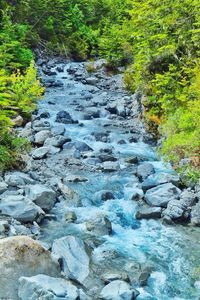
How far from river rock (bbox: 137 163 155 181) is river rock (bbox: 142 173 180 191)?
44 centimetres

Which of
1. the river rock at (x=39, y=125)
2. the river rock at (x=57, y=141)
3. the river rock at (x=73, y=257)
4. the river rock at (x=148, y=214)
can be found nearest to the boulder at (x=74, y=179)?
the river rock at (x=148, y=214)

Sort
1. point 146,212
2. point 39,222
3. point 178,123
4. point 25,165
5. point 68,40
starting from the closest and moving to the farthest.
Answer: point 39,222 → point 146,212 → point 25,165 → point 178,123 → point 68,40

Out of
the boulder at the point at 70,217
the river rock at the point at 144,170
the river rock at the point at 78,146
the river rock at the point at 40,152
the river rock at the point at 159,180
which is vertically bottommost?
the river rock at the point at 78,146

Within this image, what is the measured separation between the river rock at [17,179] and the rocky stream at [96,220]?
3 centimetres

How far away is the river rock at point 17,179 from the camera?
11.0 m

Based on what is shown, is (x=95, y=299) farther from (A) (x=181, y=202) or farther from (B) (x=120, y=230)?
(A) (x=181, y=202)

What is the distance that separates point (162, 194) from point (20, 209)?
3689 millimetres

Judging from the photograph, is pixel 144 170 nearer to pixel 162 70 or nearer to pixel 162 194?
pixel 162 194

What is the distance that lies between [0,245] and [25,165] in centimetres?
581

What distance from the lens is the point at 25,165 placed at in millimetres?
12617

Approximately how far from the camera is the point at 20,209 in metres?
9.43

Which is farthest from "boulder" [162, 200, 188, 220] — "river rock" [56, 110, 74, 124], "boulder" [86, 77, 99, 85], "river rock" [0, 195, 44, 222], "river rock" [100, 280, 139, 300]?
"boulder" [86, 77, 99, 85]

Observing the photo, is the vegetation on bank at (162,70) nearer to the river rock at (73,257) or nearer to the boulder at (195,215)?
the boulder at (195,215)

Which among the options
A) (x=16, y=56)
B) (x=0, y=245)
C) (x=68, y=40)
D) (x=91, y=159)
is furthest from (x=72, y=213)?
(x=68, y=40)
